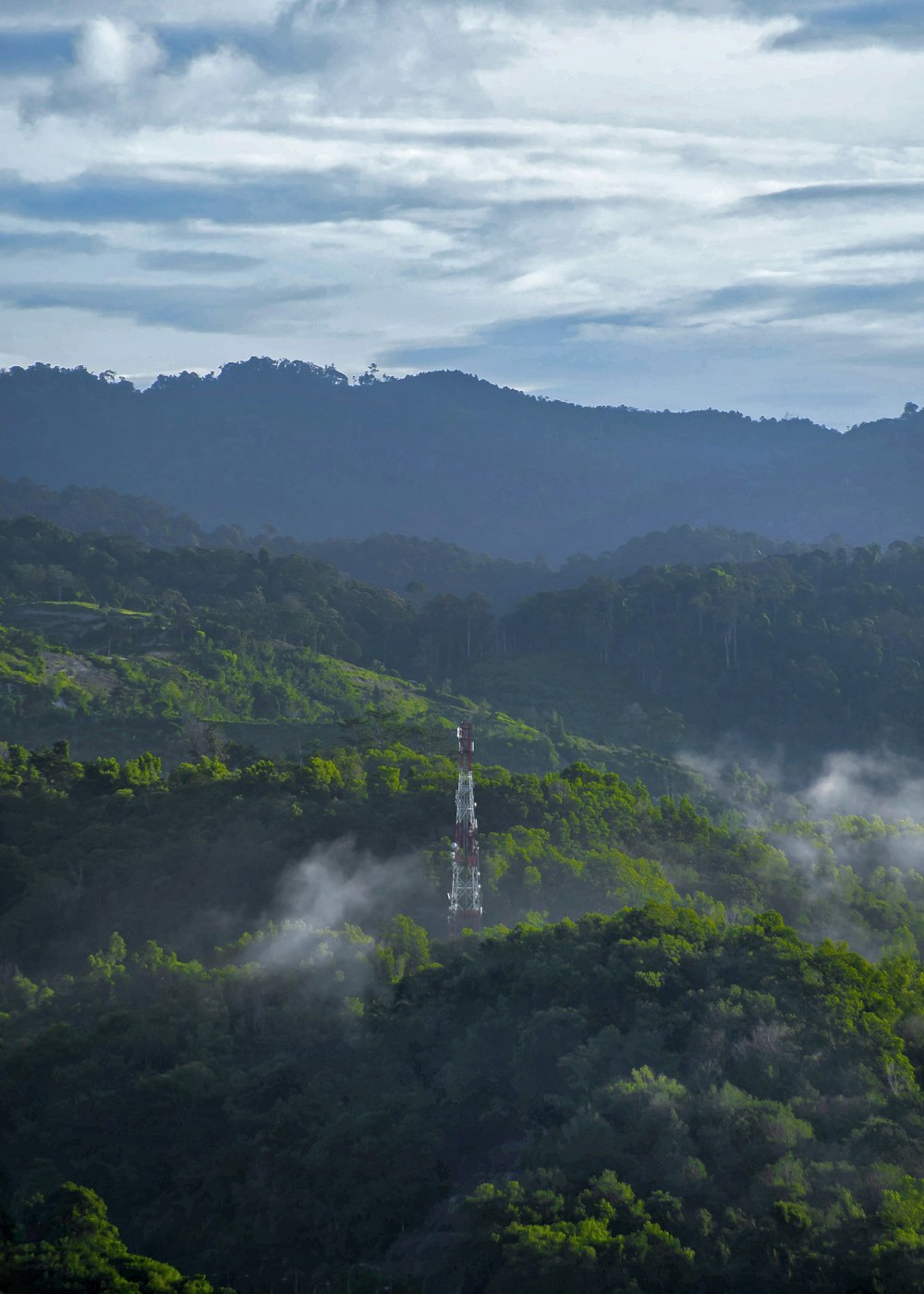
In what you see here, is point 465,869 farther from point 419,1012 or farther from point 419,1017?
point 419,1017

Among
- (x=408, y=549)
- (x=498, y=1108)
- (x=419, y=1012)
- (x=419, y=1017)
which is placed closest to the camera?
(x=498, y=1108)

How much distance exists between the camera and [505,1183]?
88.1 feet

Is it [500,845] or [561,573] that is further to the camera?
[561,573]

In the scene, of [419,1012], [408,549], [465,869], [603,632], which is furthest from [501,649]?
[419,1012]

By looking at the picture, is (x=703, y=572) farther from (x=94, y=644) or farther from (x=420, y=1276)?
(x=420, y=1276)

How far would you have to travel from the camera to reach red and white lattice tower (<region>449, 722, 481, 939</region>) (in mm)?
37656

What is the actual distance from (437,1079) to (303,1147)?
11.2 feet

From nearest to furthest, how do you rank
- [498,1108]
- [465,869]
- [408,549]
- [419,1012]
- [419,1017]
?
[498,1108]
[419,1017]
[419,1012]
[465,869]
[408,549]

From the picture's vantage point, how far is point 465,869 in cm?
3994

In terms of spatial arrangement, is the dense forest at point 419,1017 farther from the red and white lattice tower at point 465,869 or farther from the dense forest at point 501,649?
the red and white lattice tower at point 465,869

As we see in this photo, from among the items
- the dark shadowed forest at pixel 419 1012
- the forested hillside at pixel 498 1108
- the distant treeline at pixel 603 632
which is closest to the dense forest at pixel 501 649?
the distant treeline at pixel 603 632

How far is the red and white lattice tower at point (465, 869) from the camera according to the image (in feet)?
124

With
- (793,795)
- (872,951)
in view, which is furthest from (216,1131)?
(793,795)

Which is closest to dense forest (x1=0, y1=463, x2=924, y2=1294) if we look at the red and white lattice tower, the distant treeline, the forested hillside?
the forested hillside
